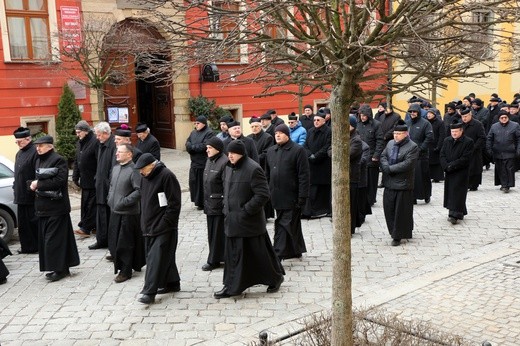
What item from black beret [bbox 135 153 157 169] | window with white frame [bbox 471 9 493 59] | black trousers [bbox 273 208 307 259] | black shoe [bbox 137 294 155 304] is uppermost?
window with white frame [bbox 471 9 493 59]

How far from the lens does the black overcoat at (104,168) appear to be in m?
9.34

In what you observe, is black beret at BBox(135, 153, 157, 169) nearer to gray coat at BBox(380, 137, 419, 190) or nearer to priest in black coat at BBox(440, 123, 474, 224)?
gray coat at BBox(380, 137, 419, 190)

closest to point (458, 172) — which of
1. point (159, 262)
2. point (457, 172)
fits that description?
point (457, 172)

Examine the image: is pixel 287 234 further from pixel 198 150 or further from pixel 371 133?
pixel 371 133

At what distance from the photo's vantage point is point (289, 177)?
8.67 meters

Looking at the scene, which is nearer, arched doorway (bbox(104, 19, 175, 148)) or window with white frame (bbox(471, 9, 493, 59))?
window with white frame (bbox(471, 9, 493, 59))

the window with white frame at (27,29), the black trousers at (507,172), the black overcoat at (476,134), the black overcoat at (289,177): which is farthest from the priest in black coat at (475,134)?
the window with white frame at (27,29)

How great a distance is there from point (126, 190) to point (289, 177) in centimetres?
233

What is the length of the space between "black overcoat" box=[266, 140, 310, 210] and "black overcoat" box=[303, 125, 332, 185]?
2561mm

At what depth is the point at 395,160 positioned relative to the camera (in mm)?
9703

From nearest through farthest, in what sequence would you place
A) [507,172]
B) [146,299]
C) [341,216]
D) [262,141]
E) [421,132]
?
[341,216] → [146,299] → [262,141] → [421,132] → [507,172]

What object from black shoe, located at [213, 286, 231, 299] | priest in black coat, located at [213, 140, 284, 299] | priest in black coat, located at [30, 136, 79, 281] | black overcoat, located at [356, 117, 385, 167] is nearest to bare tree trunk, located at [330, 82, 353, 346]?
priest in black coat, located at [213, 140, 284, 299]

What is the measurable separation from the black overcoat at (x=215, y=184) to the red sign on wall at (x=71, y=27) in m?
9.15

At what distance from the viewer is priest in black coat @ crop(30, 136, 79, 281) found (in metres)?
8.04
